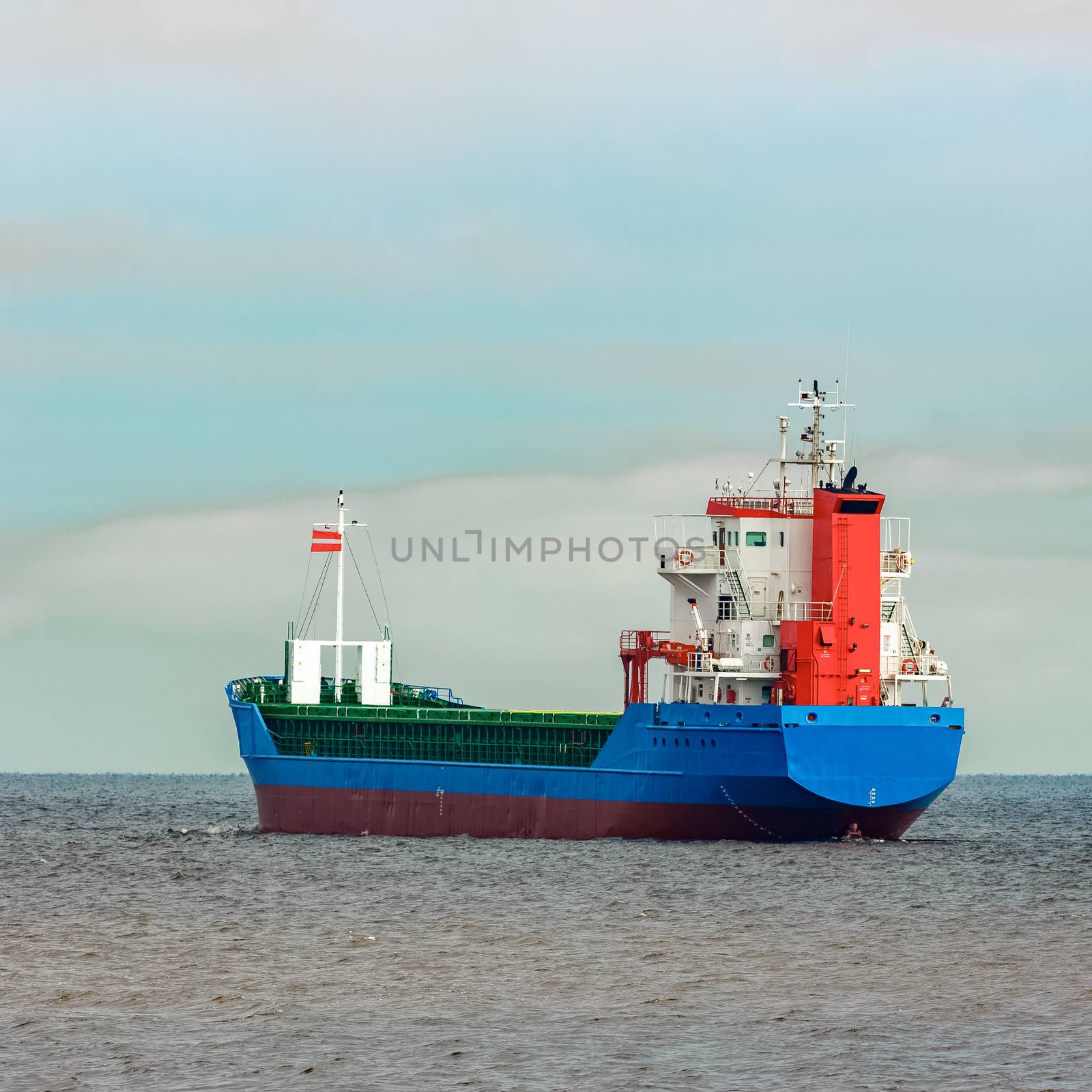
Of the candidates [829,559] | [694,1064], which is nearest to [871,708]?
[829,559]

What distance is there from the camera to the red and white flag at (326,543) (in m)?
69.9

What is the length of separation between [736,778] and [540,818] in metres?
9.40

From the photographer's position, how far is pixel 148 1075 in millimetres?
23953

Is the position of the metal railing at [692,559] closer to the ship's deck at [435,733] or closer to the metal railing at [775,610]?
the metal railing at [775,610]

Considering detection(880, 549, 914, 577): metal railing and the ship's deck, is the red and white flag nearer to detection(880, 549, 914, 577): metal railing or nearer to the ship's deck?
the ship's deck

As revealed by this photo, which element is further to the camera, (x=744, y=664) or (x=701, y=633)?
(x=701, y=633)

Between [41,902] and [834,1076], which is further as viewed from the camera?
[41,902]

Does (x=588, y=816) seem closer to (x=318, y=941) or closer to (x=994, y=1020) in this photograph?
(x=318, y=941)

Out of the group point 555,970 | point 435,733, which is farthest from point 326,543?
point 555,970

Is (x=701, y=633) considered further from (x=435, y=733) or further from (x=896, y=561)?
(x=435, y=733)

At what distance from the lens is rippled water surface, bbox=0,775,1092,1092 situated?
24.6m

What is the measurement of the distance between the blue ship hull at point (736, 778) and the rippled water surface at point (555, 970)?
3.18 ft

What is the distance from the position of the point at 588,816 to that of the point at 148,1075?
106 feet

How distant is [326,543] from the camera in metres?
70.0
